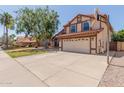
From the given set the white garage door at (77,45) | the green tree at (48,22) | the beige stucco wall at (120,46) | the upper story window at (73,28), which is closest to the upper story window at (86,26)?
the upper story window at (73,28)

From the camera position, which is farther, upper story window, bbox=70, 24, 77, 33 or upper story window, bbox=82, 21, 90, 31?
upper story window, bbox=70, 24, 77, 33

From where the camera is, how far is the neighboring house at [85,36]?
15.9m

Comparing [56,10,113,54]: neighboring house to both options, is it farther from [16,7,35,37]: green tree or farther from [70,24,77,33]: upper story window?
[16,7,35,37]: green tree

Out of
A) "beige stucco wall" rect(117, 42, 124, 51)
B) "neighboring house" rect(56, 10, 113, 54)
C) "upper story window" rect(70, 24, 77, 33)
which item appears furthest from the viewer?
"beige stucco wall" rect(117, 42, 124, 51)

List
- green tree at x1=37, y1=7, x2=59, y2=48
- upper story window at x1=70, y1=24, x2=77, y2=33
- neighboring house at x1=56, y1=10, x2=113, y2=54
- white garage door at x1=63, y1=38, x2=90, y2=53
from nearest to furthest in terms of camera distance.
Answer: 1. neighboring house at x1=56, y1=10, x2=113, y2=54
2. white garage door at x1=63, y1=38, x2=90, y2=53
3. upper story window at x1=70, y1=24, x2=77, y2=33
4. green tree at x1=37, y1=7, x2=59, y2=48

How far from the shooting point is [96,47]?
50.6 ft

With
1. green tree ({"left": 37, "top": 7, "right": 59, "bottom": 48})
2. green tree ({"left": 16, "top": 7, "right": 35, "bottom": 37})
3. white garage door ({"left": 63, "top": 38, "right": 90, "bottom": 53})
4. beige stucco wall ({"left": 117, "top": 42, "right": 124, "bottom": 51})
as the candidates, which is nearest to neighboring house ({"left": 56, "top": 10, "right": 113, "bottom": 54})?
white garage door ({"left": 63, "top": 38, "right": 90, "bottom": 53})

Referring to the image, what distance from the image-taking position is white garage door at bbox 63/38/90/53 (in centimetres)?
1666

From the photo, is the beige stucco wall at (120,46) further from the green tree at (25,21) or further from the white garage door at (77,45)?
the green tree at (25,21)

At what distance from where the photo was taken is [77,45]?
18.1 metres

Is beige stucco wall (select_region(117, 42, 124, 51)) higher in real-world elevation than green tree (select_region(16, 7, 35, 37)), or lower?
lower
